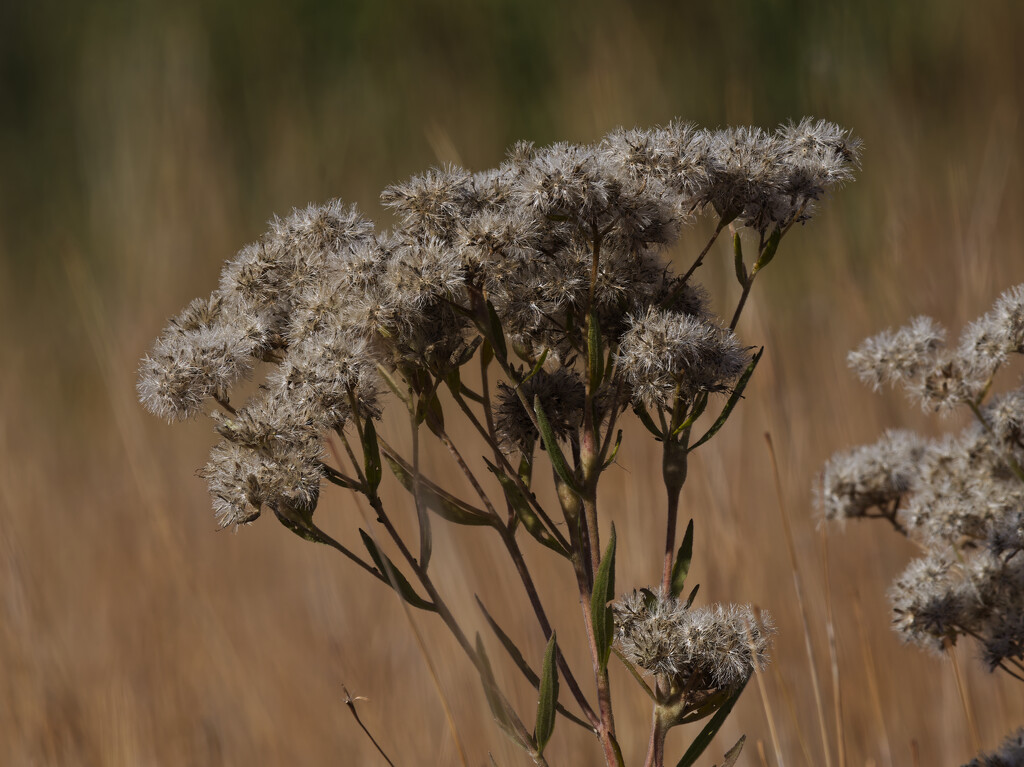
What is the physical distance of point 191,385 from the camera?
1.32 meters

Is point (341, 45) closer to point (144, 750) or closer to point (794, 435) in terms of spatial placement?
point (794, 435)

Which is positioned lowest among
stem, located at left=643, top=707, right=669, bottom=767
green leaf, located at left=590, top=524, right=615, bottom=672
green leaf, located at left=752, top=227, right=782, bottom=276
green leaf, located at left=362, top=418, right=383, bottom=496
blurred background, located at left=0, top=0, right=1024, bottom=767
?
stem, located at left=643, top=707, right=669, bottom=767

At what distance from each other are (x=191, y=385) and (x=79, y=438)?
502 centimetres

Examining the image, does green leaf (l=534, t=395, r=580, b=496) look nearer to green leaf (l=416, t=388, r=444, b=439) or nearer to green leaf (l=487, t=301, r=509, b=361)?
green leaf (l=487, t=301, r=509, b=361)

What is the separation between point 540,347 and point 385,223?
4.50 meters

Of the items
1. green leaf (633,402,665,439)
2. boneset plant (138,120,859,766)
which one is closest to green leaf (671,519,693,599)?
boneset plant (138,120,859,766)

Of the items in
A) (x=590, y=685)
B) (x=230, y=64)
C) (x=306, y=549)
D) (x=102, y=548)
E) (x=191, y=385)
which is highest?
(x=230, y=64)

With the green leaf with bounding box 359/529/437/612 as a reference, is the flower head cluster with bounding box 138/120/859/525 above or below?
above

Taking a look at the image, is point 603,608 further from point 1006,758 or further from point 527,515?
point 1006,758

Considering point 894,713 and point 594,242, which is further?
point 894,713

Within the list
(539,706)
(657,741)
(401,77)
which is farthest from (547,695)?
(401,77)

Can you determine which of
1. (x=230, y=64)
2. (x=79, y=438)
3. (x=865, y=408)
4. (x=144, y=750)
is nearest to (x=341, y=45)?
(x=230, y=64)

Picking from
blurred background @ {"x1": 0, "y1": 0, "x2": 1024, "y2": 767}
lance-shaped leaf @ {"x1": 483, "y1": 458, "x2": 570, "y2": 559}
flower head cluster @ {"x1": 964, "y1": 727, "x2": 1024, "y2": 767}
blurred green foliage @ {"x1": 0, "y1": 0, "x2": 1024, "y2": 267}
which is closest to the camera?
lance-shaped leaf @ {"x1": 483, "y1": 458, "x2": 570, "y2": 559}

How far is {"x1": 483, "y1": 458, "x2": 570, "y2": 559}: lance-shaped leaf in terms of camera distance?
130 cm
